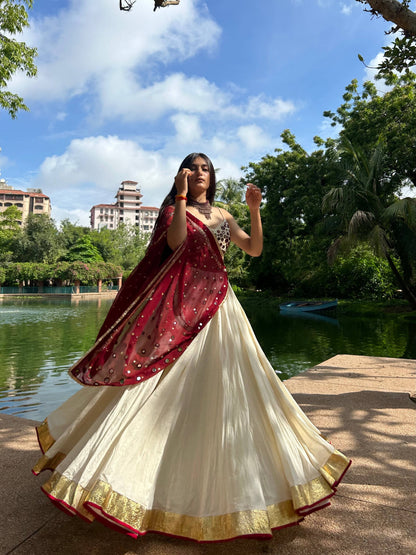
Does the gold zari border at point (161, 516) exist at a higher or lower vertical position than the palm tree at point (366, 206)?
lower

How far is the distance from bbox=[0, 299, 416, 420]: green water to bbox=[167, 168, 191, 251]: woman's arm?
3.51m

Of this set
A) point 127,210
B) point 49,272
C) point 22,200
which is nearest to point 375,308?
point 49,272

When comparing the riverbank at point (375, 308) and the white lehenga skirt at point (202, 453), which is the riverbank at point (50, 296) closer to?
the riverbank at point (375, 308)

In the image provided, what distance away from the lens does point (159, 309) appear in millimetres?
1899

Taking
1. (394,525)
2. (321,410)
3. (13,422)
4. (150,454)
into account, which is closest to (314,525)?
(394,525)

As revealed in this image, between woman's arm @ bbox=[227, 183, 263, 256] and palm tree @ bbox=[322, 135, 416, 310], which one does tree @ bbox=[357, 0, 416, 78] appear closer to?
woman's arm @ bbox=[227, 183, 263, 256]

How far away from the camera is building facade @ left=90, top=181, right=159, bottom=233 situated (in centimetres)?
9906

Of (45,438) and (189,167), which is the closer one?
(45,438)

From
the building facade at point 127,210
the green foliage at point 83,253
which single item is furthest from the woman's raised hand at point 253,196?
the building facade at point 127,210

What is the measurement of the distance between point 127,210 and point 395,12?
9891cm

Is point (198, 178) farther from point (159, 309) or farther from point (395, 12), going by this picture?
point (395, 12)

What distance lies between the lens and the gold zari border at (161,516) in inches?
56.1

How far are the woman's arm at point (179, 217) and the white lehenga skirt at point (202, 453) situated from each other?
0.41 meters

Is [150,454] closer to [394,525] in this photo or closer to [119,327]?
[119,327]
